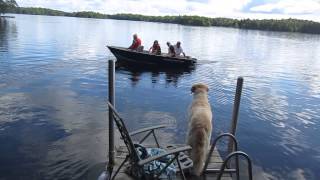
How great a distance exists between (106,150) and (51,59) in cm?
1980

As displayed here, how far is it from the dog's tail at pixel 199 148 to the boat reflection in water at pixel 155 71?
16.6 m

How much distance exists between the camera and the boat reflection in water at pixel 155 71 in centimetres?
2467

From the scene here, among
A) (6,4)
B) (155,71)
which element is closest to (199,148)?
(155,71)

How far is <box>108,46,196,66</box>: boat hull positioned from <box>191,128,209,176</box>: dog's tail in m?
20.8

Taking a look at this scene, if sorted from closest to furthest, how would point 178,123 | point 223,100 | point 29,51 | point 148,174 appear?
point 148,174
point 178,123
point 223,100
point 29,51

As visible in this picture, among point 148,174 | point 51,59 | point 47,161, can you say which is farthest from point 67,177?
point 51,59

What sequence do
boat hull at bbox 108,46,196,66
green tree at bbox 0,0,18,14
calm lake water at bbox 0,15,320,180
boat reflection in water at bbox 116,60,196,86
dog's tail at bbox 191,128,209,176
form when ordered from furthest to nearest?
green tree at bbox 0,0,18,14
boat hull at bbox 108,46,196,66
boat reflection in water at bbox 116,60,196,86
calm lake water at bbox 0,15,320,180
dog's tail at bbox 191,128,209,176

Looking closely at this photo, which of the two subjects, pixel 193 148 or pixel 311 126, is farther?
pixel 311 126

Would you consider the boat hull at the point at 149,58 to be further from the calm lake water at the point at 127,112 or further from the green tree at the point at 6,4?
the green tree at the point at 6,4

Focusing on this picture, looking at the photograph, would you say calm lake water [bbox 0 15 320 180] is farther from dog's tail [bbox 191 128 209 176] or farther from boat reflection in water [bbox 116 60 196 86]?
dog's tail [bbox 191 128 209 176]

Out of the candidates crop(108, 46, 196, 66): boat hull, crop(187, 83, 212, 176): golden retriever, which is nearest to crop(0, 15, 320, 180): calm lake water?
crop(108, 46, 196, 66): boat hull

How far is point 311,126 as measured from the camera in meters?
15.8

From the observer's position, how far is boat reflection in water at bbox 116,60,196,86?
24672mm

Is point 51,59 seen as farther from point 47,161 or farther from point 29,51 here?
point 47,161
